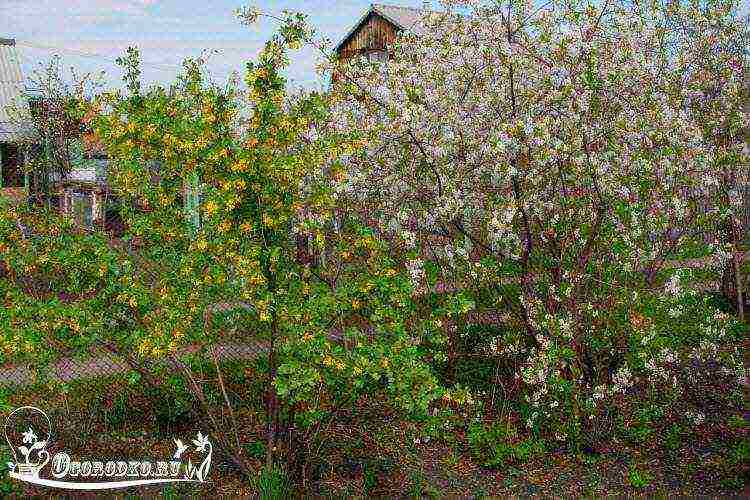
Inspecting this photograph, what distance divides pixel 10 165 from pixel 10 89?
5.90 ft

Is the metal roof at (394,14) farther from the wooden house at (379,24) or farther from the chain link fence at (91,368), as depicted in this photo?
the chain link fence at (91,368)

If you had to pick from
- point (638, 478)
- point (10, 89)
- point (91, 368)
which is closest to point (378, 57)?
point (91, 368)

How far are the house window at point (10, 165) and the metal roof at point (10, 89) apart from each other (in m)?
0.32

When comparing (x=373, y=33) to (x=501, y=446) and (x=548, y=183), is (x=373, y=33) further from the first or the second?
(x=501, y=446)

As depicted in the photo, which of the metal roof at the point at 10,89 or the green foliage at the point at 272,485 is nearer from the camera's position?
the green foliage at the point at 272,485

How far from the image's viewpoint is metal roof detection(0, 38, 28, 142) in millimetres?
15242

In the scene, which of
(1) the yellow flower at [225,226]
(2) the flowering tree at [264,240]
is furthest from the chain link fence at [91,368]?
(1) the yellow flower at [225,226]

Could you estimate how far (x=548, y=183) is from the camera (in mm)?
6414

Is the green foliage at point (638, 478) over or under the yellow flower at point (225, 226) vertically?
under

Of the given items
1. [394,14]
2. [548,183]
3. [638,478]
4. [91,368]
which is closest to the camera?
[638,478]

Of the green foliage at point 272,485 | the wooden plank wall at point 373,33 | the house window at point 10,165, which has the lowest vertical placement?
the green foliage at point 272,485

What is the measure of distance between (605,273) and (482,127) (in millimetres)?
1562

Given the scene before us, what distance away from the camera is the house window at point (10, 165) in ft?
51.9

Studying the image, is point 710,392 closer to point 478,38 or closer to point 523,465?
point 523,465
